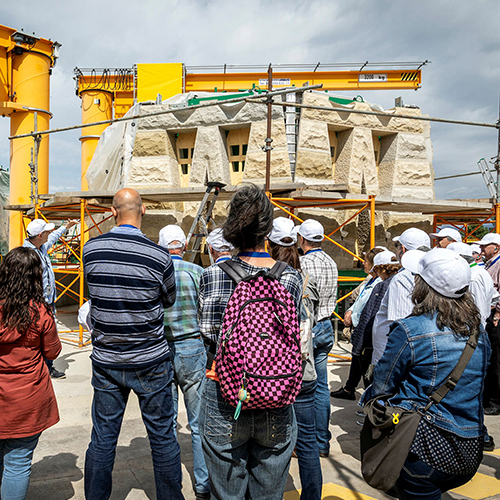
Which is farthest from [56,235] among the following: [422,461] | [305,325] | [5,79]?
[5,79]

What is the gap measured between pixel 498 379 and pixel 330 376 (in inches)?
86.2

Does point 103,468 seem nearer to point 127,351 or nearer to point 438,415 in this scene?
point 127,351

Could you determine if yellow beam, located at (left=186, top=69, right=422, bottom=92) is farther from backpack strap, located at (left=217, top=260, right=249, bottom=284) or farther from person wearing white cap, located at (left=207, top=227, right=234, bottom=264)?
backpack strap, located at (left=217, top=260, right=249, bottom=284)

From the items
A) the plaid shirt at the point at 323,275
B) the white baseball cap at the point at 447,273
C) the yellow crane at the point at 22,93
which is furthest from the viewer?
the yellow crane at the point at 22,93

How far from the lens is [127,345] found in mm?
2418

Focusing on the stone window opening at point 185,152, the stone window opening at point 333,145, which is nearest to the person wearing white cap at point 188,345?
the stone window opening at point 185,152

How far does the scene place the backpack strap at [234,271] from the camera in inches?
73.6

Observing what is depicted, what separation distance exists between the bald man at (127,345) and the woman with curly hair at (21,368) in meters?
0.35

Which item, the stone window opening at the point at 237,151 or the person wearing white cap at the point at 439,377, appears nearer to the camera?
the person wearing white cap at the point at 439,377

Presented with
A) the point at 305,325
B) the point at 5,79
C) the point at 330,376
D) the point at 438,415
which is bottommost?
the point at 330,376

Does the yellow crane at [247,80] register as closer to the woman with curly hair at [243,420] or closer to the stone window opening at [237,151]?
the stone window opening at [237,151]

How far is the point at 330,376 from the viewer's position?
6223 mm

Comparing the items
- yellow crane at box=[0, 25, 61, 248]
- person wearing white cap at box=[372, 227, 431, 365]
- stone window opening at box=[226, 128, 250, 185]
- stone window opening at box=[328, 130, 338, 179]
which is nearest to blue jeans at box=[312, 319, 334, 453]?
person wearing white cap at box=[372, 227, 431, 365]

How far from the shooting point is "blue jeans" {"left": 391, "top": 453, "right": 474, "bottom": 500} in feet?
6.27
